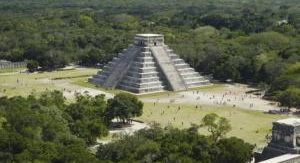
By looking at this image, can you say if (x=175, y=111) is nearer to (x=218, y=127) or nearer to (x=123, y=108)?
(x=123, y=108)

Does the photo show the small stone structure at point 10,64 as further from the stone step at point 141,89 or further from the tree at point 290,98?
the tree at point 290,98

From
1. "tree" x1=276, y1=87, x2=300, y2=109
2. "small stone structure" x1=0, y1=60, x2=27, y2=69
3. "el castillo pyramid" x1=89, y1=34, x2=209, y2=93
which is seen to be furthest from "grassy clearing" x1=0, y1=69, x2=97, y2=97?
"tree" x1=276, y1=87, x2=300, y2=109

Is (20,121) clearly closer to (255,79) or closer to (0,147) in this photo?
(0,147)

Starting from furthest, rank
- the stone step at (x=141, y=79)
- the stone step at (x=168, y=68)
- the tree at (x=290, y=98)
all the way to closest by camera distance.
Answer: the stone step at (x=168, y=68) < the stone step at (x=141, y=79) < the tree at (x=290, y=98)

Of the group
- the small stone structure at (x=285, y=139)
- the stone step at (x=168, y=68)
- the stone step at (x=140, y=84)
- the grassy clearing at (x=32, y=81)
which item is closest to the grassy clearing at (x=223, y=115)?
the stone step at (x=140, y=84)

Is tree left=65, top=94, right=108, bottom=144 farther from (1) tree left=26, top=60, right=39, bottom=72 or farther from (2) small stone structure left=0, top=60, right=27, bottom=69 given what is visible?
(2) small stone structure left=0, top=60, right=27, bottom=69

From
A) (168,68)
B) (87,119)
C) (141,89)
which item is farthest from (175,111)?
(87,119)

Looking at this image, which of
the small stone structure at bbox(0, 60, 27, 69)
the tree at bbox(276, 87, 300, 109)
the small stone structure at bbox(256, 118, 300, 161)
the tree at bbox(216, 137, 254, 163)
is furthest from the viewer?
the small stone structure at bbox(0, 60, 27, 69)
